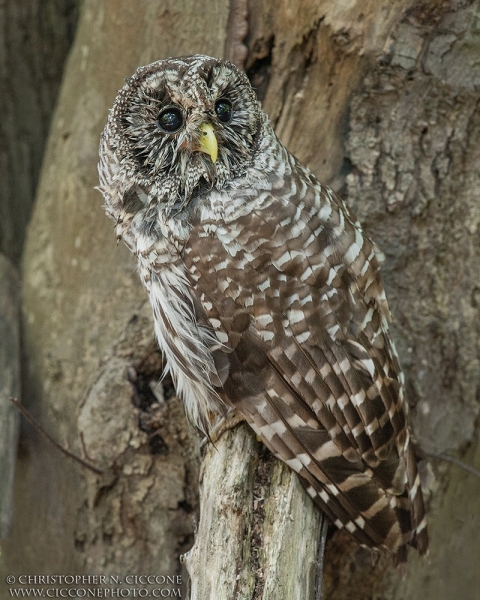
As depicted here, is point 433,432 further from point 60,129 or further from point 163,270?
point 60,129

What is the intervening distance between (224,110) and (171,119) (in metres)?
0.20

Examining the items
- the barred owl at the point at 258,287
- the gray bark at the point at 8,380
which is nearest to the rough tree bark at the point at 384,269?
the gray bark at the point at 8,380

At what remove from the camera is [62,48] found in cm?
391

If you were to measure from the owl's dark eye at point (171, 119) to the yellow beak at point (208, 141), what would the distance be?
0.37ft

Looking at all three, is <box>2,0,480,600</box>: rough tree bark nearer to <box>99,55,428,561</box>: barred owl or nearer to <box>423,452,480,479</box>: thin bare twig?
<box>423,452,480,479</box>: thin bare twig

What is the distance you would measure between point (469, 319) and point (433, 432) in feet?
1.65

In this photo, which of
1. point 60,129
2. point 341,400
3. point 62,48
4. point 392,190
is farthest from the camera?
point 62,48

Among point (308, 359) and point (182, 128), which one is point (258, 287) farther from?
point (182, 128)

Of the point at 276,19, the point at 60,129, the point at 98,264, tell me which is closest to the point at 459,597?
the point at 98,264

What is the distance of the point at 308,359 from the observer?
2.54 meters

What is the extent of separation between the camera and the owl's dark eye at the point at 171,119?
2520 mm

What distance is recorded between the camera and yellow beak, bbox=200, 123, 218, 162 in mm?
2436

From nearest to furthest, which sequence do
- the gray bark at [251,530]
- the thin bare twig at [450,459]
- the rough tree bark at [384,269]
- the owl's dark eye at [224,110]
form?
the gray bark at [251,530] < the owl's dark eye at [224,110] < the rough tree bark at [384,269] < the thin bare twig at [450,459]

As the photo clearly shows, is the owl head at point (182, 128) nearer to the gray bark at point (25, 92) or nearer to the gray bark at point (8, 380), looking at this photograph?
the gray bark at point (8, 380)
